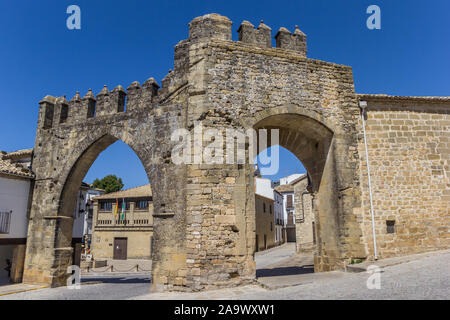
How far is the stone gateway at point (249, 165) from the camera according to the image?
305 inches

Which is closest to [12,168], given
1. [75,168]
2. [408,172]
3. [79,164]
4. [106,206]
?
[75,168]

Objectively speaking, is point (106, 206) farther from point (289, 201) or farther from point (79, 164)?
point (289, 201)

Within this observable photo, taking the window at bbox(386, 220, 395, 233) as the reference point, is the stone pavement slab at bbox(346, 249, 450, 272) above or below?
below

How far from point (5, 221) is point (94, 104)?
4.74 m

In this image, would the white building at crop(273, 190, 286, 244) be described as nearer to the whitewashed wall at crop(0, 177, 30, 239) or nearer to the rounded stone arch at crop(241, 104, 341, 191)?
the rounded stone arch at crop(241, 104, 341, 191)

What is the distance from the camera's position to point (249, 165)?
821 centimetres

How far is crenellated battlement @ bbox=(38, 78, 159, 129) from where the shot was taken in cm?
980

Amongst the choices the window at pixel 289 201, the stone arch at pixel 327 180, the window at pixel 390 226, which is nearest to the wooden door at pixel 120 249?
the stone arch at pixel 327 180

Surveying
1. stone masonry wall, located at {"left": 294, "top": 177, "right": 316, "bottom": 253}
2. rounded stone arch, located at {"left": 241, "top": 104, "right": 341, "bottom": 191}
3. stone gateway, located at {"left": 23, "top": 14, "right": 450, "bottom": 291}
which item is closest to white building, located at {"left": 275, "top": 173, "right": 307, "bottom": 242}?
stone masonry wall, located at {"left": 294, "top": 177, "right": 316, "bottom": 253}

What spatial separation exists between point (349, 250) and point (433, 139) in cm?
431

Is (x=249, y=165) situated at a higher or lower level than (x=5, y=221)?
higher

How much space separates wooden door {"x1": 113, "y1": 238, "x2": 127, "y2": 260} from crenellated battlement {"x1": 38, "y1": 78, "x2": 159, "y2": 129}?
15.8 m

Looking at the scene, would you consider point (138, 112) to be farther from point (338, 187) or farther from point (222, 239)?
point (338, 187)

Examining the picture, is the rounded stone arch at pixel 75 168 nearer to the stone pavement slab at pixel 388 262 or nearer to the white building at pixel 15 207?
the white building at pixel 15 207
